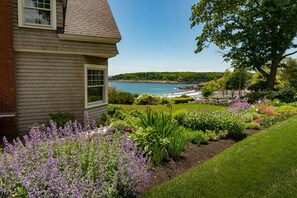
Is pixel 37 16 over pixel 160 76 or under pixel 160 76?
over

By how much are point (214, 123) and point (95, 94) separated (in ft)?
17.8

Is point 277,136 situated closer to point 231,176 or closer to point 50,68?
point 231,176

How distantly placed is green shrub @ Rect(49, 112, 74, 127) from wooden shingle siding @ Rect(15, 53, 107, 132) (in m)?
0.28

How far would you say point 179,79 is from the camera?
102375 mm

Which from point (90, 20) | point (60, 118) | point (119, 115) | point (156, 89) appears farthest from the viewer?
point (156, 89)

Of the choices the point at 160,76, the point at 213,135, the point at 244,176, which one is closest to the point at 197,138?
the point at 213,135

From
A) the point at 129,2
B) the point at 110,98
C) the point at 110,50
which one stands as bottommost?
the point at 110,98

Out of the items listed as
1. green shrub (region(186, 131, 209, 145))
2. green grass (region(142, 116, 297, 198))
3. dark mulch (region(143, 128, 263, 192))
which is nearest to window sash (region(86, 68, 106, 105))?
green shrub (region(186, 131, 209, 145))

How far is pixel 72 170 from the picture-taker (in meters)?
3.79

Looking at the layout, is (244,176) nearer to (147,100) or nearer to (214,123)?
(214,123)

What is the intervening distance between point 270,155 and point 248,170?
1322mm

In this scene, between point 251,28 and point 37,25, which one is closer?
point 37,25

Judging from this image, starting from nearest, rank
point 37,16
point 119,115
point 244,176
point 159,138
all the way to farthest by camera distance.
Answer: point 244,176
point 159,138
point 37,16
point 119,115

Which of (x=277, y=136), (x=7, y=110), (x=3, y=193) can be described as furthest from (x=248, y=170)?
(x=7, y=110)
